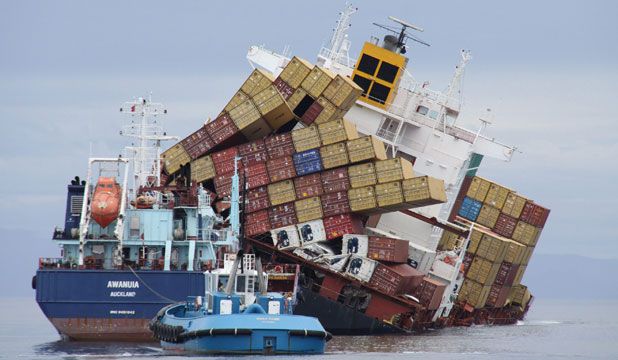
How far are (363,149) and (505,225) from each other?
23.7 meters

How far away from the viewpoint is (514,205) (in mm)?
102312

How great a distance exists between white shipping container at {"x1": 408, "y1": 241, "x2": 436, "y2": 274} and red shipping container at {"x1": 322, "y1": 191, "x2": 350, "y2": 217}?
6.59m

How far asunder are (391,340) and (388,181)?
958 centimetres

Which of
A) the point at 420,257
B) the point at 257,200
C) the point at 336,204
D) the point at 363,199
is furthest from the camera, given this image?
the point at 420,257

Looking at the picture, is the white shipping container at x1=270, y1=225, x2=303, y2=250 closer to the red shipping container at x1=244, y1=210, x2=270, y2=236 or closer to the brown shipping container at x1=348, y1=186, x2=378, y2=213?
the red shipping container at x1=244, y1=210, x2=270, y2=236

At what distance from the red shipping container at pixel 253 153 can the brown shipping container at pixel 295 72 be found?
167 inches

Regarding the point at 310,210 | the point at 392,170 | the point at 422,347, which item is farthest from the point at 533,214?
the point at 422,347

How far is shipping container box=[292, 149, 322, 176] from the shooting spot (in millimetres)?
81875

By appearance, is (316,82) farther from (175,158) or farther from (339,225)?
(339,225)

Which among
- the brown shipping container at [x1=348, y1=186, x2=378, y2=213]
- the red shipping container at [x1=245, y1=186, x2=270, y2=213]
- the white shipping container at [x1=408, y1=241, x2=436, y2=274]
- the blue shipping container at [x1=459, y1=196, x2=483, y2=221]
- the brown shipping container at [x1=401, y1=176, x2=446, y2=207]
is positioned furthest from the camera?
the blue shipping container at [x1=459, y1=196, x2=483, y2=221]

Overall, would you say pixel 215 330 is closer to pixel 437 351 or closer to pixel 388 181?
pixel 437 351

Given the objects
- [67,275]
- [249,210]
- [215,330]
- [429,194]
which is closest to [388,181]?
[429,194]

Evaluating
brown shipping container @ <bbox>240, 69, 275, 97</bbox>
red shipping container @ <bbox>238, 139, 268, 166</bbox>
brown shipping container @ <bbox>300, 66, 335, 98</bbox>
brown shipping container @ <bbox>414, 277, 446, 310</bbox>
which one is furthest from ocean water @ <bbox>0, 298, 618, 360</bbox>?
brown shipping container @ <bbox>240, 69, 275, 97</bbox>

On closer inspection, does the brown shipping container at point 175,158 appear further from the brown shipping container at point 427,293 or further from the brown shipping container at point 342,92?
the brown shipping container at point 427,293
